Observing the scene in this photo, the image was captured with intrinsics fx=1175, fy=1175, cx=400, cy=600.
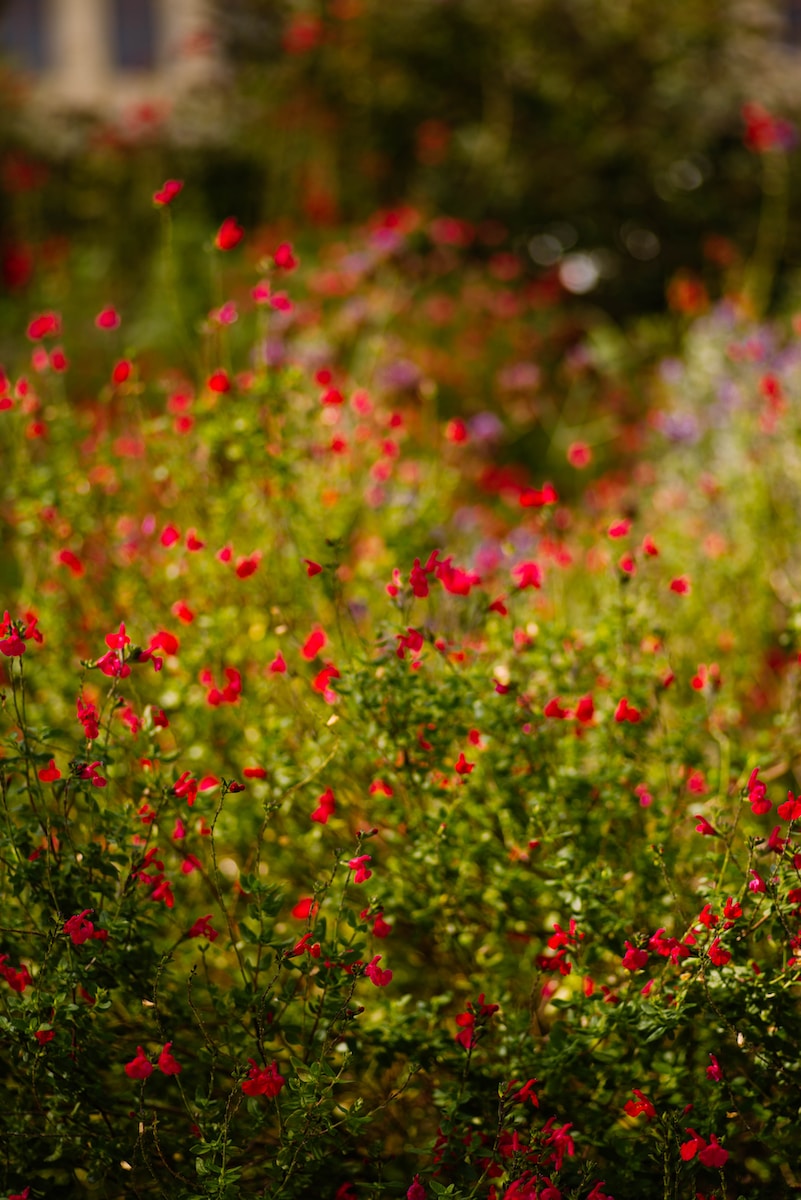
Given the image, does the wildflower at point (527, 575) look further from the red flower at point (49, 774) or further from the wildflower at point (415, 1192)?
the wildflower at point (415, 1192)

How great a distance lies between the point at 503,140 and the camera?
8.38 metres

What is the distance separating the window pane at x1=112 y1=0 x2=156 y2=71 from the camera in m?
15.5

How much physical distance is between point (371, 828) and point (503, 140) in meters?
7.15

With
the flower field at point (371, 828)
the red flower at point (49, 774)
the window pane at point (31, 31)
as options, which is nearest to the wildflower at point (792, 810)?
the flower field at point (371, 828)

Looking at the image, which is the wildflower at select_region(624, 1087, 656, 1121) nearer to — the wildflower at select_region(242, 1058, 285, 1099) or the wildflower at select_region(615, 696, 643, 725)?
the wildflower at select_region(242, 1058, 285, 1099)

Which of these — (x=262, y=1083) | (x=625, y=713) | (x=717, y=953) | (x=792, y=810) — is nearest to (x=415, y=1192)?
(x=262, y=1083)

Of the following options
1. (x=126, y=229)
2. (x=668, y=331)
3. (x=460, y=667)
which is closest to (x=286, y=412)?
(x=460, y=667)

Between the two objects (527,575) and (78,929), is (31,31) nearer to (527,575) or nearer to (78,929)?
(527,575)

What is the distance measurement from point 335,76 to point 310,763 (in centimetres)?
750

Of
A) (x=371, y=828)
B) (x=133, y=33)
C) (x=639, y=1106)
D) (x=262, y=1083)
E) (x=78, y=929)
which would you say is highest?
(x=78, y=929)

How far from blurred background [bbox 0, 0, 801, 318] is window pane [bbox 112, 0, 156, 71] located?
7.77 m

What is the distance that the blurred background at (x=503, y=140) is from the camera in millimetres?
8281

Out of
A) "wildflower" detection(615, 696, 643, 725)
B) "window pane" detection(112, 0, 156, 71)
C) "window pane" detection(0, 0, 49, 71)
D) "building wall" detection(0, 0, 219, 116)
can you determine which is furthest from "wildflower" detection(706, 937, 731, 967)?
"window pane" detection(0, 0, 49, 71)

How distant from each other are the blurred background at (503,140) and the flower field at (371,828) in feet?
17.1
